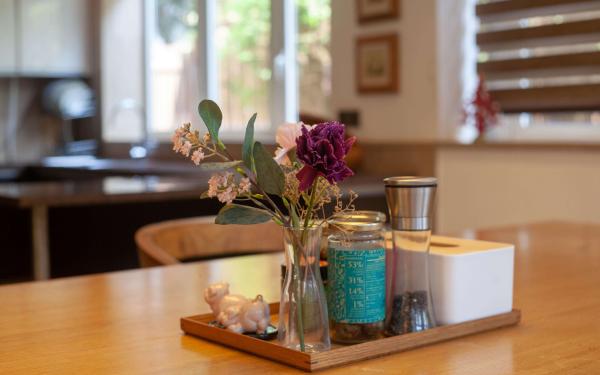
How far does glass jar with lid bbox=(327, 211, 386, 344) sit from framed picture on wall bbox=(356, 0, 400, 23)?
9.48 feet

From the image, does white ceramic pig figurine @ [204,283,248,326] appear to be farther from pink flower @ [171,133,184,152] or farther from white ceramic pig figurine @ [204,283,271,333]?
pink flower @ [171,133,184,152]

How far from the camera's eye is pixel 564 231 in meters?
2.21

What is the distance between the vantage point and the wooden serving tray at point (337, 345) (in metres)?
0.97

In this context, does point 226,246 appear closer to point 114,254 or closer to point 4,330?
point 4,330

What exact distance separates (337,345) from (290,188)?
20 centimetres

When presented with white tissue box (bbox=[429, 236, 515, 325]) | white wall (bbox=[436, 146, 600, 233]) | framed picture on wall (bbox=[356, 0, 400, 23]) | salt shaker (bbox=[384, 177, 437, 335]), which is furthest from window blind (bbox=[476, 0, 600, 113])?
salt shaker (bbox=[384, 177, 437, 335])

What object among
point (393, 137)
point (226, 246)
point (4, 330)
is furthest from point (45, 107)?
point (4, 330)

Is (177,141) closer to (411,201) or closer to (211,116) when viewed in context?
(211,116)

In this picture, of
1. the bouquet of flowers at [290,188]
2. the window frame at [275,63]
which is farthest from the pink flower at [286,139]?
the window frame at [275,63]


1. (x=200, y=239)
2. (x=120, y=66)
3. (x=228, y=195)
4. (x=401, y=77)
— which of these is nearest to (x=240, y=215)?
(x=228, y=195)

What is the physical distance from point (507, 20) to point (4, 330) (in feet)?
9.08

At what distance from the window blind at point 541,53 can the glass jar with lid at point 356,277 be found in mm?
2403

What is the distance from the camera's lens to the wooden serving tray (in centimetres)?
97

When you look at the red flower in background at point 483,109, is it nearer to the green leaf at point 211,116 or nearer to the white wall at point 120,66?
the green leaf at point 211,116
